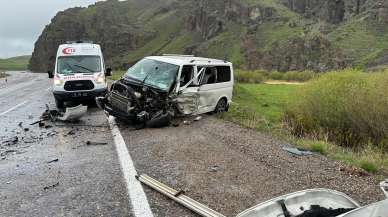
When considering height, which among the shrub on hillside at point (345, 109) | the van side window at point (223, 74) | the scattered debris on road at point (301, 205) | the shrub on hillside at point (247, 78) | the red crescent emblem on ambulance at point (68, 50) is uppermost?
the red crescent emblem on ambulance at point (68, 50)

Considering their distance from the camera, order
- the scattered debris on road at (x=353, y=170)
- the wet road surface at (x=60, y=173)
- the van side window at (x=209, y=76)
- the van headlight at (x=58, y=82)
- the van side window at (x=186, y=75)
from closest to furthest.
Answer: the wet road surface at (x=60, y=173) → the scattered debris on road at (x=353, y=170) → the van side window at (x=186, y=75) → the van side window at (x=209, y=76) → the van headlight at (x=58, y=82)

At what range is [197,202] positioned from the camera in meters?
5.96

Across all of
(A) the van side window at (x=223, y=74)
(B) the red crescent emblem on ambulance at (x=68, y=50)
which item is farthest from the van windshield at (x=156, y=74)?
(B) the red crescent emblem on ambulance at (x=68, y=50)

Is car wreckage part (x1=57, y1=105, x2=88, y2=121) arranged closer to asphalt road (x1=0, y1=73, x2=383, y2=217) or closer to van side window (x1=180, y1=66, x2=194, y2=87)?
asphalt road (x1=0, y1=73, x2=383, y2=217)

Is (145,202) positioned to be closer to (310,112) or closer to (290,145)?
(290,145)

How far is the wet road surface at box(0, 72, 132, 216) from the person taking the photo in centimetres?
584

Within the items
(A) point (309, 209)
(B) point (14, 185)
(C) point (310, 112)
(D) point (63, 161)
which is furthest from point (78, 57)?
(A) point (309, 209)

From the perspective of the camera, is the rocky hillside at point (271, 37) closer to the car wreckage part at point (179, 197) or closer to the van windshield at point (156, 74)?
the van windshield at point (156, 74)

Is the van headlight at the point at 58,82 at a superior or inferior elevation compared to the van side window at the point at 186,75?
inferior

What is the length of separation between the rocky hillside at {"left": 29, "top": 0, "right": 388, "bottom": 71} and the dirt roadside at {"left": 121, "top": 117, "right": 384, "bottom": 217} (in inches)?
3216

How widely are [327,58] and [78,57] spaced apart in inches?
3692

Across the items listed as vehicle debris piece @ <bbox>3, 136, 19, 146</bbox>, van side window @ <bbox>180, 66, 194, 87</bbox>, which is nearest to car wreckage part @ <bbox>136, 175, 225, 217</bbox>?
vehicle debris piece @ <bbox>3, 136, 19, 146</bbox>

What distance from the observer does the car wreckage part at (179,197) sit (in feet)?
18.4

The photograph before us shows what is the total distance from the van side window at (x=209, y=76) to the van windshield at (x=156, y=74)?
1.28 metres
